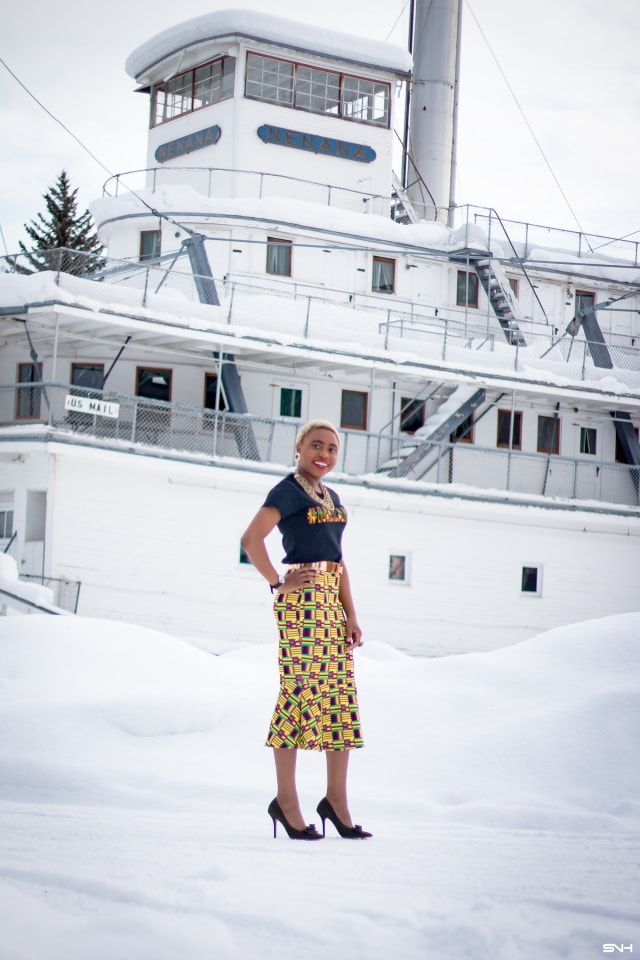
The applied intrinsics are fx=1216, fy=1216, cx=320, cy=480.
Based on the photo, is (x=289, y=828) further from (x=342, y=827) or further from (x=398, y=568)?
(x=398, y=568)

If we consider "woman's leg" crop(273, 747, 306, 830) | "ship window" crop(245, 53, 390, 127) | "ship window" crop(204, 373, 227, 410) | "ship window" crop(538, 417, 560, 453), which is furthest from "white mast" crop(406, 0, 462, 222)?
"woman's leg" crop(273, 747, 306, 830)

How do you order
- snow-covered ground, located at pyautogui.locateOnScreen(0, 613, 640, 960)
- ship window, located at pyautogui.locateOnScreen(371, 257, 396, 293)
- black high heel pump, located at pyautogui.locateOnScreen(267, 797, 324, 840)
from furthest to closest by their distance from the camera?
1. ship window, located at pyautogui.locateOnScreen(371, 257, 396, 293)
2. black high heel pump, located at pyautogui.locateOnScreen(267, 797, 324, 840)
3. snow-covered ground, located at pyautogui.locateOnScreen(0, 613, 640, 960)

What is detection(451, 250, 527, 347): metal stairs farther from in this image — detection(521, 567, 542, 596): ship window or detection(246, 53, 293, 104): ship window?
detection(246, 53, 293, 104): ship window

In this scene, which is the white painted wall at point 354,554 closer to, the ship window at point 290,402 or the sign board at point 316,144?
the ship window at point 290,402

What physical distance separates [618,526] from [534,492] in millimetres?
2431

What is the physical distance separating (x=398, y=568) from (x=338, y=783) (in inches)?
841

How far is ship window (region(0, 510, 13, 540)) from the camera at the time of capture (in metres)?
24.8

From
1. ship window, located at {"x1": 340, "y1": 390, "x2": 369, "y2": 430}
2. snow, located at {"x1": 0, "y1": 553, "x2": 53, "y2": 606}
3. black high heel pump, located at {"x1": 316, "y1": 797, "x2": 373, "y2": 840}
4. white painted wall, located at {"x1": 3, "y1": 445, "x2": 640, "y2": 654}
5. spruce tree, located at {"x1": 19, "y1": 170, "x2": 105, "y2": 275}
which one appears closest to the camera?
black high heel pump, located at {"x1": 316, "y1": 797, "x2": 373, "y2": 840}

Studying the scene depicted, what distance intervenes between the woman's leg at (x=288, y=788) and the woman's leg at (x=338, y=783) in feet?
0.66

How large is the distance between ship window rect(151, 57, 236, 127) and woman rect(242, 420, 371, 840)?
1074 inches

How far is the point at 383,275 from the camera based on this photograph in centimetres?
3128

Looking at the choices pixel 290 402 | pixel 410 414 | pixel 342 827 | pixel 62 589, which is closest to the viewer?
pixel 342 827

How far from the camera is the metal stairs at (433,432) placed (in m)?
28.2

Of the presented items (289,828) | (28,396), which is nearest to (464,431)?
(28,396)
